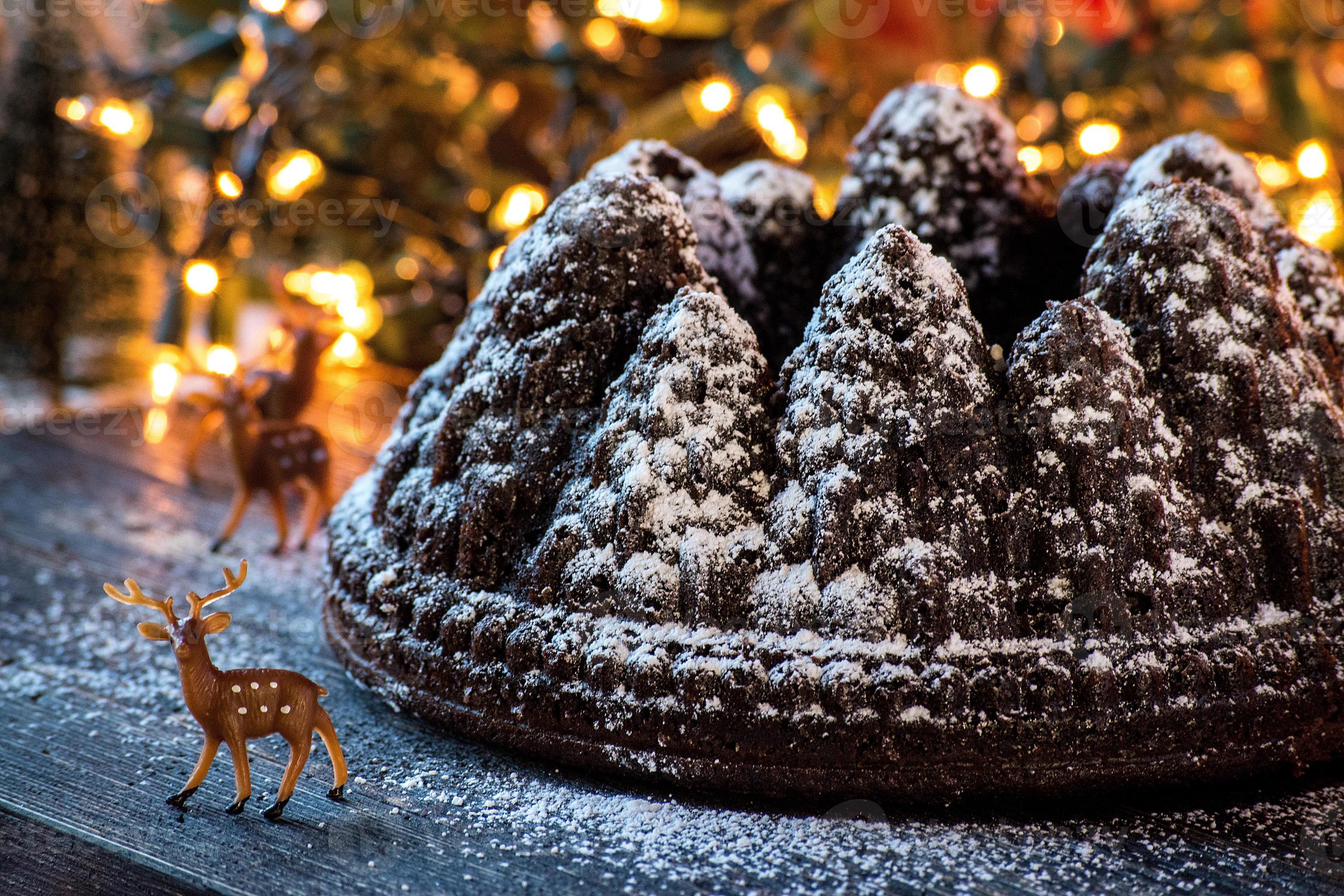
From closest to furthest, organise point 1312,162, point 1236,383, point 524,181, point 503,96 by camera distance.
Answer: point 1236,383 < point 1312,162 < point 524,181 < point 503,96

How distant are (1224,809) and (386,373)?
2.66 meters

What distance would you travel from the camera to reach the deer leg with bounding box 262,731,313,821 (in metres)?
1.11

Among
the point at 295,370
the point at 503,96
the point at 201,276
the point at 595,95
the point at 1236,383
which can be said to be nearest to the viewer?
the point at 1236,383

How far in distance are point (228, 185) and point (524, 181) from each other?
866 mm

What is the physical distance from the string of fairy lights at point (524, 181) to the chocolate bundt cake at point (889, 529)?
39.7 inches

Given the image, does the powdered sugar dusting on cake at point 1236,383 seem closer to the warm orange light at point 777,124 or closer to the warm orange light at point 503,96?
the warm orange light at point 777,124

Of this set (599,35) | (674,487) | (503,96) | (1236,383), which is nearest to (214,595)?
(674,487)

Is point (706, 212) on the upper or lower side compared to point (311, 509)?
upper

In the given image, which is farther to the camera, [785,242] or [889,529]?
[785,242]

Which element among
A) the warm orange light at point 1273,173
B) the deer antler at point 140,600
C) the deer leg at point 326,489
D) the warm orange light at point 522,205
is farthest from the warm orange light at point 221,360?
the warm orange light at point 1273,173

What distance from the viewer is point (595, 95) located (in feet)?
9.34

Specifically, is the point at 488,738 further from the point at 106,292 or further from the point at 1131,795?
the point at 106,292

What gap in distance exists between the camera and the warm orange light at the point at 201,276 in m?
2.49

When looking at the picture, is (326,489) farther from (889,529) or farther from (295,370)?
(889,529)
